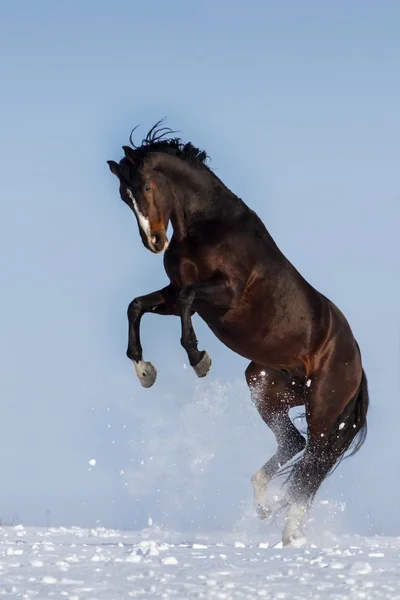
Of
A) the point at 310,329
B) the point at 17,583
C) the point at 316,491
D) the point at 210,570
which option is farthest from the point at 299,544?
the point at 17,583

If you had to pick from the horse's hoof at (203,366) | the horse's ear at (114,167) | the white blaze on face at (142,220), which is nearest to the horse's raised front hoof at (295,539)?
the horse's hoof at (203,366)

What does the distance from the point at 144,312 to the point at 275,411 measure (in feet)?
6.60

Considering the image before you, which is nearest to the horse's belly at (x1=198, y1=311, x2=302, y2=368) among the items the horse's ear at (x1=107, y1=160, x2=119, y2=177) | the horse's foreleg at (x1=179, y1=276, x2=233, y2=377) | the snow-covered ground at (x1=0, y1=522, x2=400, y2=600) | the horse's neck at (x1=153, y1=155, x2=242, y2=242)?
the horse's foreleg at (x1=179, y1=276, x2=233, y2=377)

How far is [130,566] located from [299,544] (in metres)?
3.40

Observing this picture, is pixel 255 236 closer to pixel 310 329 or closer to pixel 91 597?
pixel 310 329

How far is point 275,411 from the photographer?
934 centimetres

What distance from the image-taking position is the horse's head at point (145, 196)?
7.45 metres

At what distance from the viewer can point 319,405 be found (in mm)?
8852

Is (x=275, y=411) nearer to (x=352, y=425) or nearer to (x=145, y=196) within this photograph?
(x=352, y=425)

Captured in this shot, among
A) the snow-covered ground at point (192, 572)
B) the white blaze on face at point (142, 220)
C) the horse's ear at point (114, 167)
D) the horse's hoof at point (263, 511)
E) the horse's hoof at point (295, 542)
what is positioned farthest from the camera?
the horse's hoof at point (263, 511)

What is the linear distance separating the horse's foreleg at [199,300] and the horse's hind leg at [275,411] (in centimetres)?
147

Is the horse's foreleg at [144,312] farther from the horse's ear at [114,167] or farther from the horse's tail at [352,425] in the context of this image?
the horse's tail at [352,425]

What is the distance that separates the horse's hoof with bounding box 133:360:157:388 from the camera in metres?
8.02

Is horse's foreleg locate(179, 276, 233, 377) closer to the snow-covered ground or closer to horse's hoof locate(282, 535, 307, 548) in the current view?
the snow-covered ground
